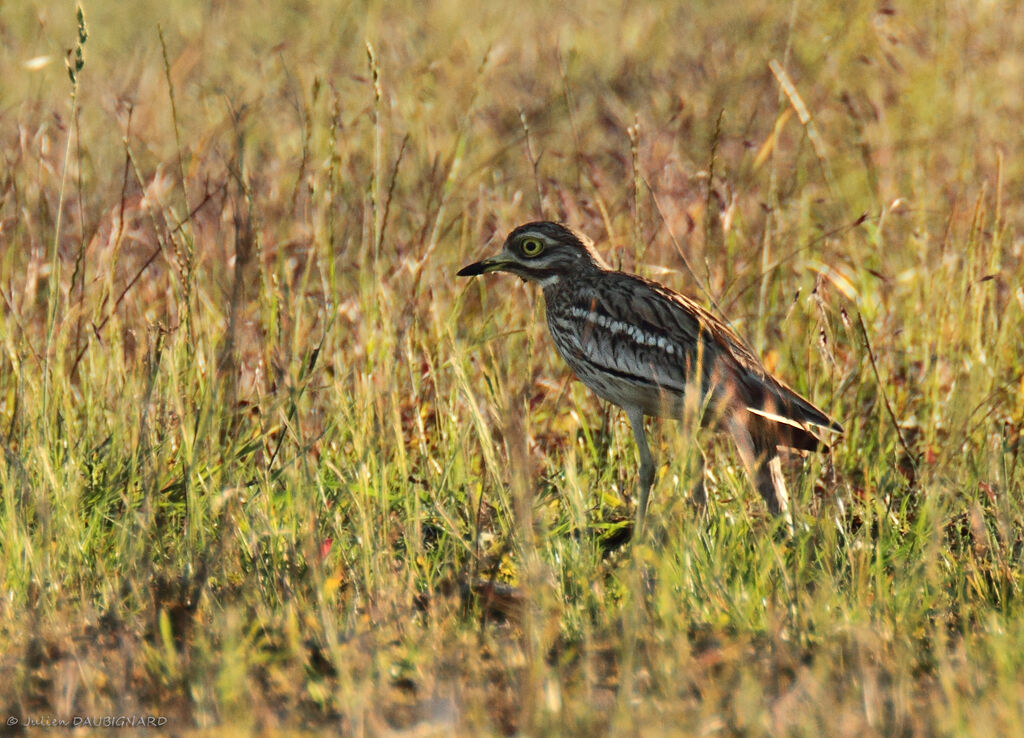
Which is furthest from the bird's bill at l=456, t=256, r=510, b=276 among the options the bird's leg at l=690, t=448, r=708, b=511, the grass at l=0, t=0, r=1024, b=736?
the bird's leg at l=690, t=448, r=708, b=511

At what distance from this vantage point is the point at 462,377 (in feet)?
11.6

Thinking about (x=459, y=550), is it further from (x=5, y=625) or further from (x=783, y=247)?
(x=783, y=247)

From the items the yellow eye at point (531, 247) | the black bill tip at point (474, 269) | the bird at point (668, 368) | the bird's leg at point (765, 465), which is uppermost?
the yellow eye at point (531, 247)

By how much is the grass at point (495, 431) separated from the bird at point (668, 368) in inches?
5.6

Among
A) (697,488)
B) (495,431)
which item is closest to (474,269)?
(495,431)

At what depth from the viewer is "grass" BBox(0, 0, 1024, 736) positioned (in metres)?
2.80

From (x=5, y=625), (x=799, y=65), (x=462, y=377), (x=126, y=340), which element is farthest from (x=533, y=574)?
(x=799, y=65)

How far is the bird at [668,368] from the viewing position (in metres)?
4.26

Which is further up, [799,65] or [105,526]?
[799,65]

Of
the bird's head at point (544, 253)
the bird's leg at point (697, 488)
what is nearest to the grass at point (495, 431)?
the bird's leg at point (697, 488)

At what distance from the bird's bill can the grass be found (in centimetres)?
19

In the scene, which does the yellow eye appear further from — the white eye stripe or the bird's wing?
the white eye stripe

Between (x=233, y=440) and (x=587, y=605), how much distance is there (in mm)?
1295

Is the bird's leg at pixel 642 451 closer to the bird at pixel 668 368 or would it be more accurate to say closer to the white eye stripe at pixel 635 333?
the bird at pixel 668 368
